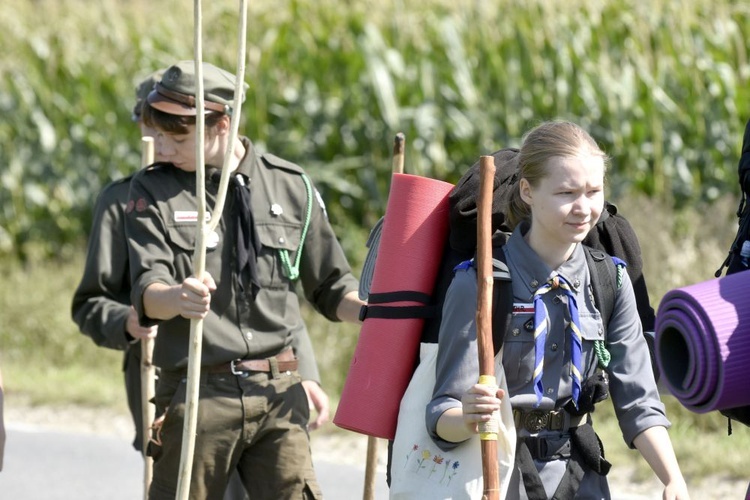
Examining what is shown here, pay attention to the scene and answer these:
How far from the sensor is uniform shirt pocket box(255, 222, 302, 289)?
4.37 metres

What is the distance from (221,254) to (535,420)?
1.42 m

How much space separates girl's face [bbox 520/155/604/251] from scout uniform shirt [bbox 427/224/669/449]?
0.12 meters

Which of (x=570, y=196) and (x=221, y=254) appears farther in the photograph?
(x=221, y=254)

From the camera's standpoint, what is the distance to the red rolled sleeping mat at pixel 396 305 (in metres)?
3.38

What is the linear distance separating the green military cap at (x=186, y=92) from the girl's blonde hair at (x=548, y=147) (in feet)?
4.07

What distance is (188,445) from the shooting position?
3.35 metres

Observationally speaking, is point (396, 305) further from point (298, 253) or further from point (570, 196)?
point (298, 253)

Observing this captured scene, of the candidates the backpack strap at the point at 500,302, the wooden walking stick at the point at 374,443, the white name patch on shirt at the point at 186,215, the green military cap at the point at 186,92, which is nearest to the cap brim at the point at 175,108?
the green military cap at the point at 186,92

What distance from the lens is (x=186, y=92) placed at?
4.25 meters

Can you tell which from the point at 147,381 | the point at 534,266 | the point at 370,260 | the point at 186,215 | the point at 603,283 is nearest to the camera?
the point at 534,266

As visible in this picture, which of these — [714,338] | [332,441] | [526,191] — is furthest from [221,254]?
[332,441]

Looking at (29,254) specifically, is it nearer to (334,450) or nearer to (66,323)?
(66,323)

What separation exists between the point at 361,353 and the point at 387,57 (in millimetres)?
7122

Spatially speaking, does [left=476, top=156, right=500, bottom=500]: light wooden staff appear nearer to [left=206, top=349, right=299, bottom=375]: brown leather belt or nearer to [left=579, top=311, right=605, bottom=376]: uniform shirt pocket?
[left=579, top=311, right=605, bottom=376]: uniform shirt pocket
